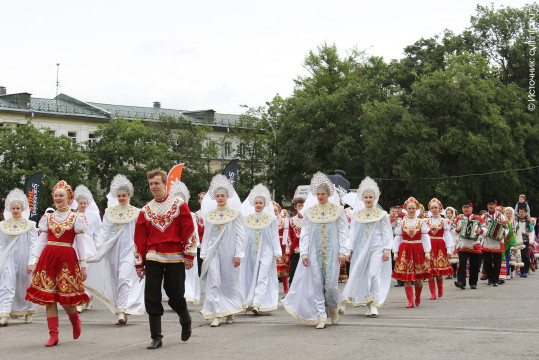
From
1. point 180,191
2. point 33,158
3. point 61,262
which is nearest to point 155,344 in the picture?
point 61,262

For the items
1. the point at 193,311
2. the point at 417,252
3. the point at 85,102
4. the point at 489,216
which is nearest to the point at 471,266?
the point at 489,216

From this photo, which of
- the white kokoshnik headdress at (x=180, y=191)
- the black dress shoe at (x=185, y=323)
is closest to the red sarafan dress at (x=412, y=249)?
the white kokoshnik headdress at (x=180, y=191)

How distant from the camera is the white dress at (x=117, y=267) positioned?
491 inches

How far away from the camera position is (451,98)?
1735 inches

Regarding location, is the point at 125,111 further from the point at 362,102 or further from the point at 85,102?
the point at 362,102

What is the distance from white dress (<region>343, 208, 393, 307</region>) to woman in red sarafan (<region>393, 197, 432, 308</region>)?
1170 mm

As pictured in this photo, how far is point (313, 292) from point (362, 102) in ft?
136

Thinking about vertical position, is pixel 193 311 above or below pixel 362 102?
below

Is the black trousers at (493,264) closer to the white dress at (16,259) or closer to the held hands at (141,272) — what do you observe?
the white dress at (16,259)

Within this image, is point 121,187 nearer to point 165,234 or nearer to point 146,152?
point 165,234

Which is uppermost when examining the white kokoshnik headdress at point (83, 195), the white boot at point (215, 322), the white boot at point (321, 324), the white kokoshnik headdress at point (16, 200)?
the white kokoshnik headdress at point (83, 195)

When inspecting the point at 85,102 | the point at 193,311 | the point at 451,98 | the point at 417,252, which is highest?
the point at 85,102

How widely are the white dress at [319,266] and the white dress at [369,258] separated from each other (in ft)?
3.95

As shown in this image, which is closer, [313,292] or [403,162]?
[313,292]
